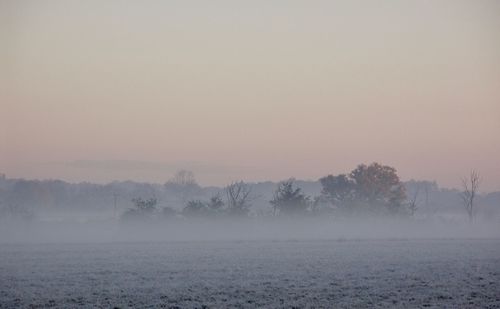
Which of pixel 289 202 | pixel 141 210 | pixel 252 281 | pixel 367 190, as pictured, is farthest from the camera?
pixel 367 190

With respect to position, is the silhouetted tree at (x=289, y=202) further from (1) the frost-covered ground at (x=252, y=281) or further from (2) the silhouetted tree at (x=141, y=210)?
(1) the frost-covered ground at (x=252, y=281)

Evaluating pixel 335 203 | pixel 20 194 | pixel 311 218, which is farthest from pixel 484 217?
pixel 20 194

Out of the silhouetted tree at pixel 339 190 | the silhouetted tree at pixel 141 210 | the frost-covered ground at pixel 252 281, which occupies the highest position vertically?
the silhouetted tree at pixel 339 190

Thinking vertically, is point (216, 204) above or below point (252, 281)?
above

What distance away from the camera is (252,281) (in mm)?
25703

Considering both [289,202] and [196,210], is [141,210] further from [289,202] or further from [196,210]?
[289,202]

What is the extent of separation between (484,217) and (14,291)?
101 metres

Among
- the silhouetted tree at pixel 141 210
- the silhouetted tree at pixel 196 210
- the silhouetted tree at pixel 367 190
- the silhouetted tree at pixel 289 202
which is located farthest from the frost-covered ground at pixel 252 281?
the silhouetted tree at pixel 367 190

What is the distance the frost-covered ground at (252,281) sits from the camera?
2058 centimetres

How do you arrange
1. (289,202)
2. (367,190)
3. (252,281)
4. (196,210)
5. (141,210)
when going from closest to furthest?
(252,281), (141,210), (196,210), (289,202), (367,190)

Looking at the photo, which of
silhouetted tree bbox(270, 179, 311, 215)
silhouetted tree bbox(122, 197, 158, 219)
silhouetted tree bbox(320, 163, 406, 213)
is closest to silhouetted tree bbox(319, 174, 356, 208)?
silhouetted tree bbox(320, 163, 406, 213)

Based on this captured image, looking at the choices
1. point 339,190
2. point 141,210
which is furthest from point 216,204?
point 339,190

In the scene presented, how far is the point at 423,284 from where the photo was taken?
2477cm

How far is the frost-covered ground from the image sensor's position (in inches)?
810
